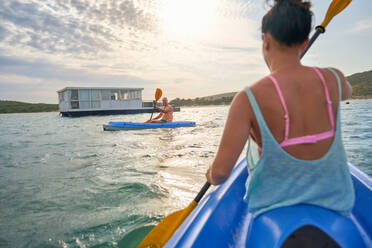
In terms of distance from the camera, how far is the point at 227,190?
2.12 meters

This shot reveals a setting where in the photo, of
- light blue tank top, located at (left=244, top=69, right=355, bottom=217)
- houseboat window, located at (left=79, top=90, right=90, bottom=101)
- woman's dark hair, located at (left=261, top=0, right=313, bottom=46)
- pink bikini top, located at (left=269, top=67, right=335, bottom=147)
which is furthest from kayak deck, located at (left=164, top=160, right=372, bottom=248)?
houseboat window, located at (left=79, top=90, right=90, bottom=101)

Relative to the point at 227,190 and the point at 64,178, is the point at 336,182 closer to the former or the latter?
the point at 227,190

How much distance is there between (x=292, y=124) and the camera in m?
1.03

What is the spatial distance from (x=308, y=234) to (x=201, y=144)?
7451 millimetres

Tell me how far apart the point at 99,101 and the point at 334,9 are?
33316 mm

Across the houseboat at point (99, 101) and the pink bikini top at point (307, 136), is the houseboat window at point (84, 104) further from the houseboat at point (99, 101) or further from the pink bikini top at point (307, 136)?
the pink bikini top at point (307, 136)

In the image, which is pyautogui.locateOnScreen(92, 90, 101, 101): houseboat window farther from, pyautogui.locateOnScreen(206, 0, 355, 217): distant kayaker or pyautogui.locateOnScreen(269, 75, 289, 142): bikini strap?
pyautogui.locateOnScreen(269, 75, 289, 142): bikini strap


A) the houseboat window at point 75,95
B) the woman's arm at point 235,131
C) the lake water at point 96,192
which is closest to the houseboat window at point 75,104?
the houseboat window at point 75,95

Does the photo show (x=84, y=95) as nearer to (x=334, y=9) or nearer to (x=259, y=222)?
(x=334, y=9)

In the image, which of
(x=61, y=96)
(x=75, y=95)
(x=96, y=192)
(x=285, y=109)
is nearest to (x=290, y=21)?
(x=285, y=109)

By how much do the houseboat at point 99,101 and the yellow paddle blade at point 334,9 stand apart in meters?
32.2

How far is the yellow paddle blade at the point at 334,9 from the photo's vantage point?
6.69 feet

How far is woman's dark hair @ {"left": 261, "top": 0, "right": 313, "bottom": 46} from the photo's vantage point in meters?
1.06

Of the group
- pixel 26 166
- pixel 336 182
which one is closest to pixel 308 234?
pixel 336 182
